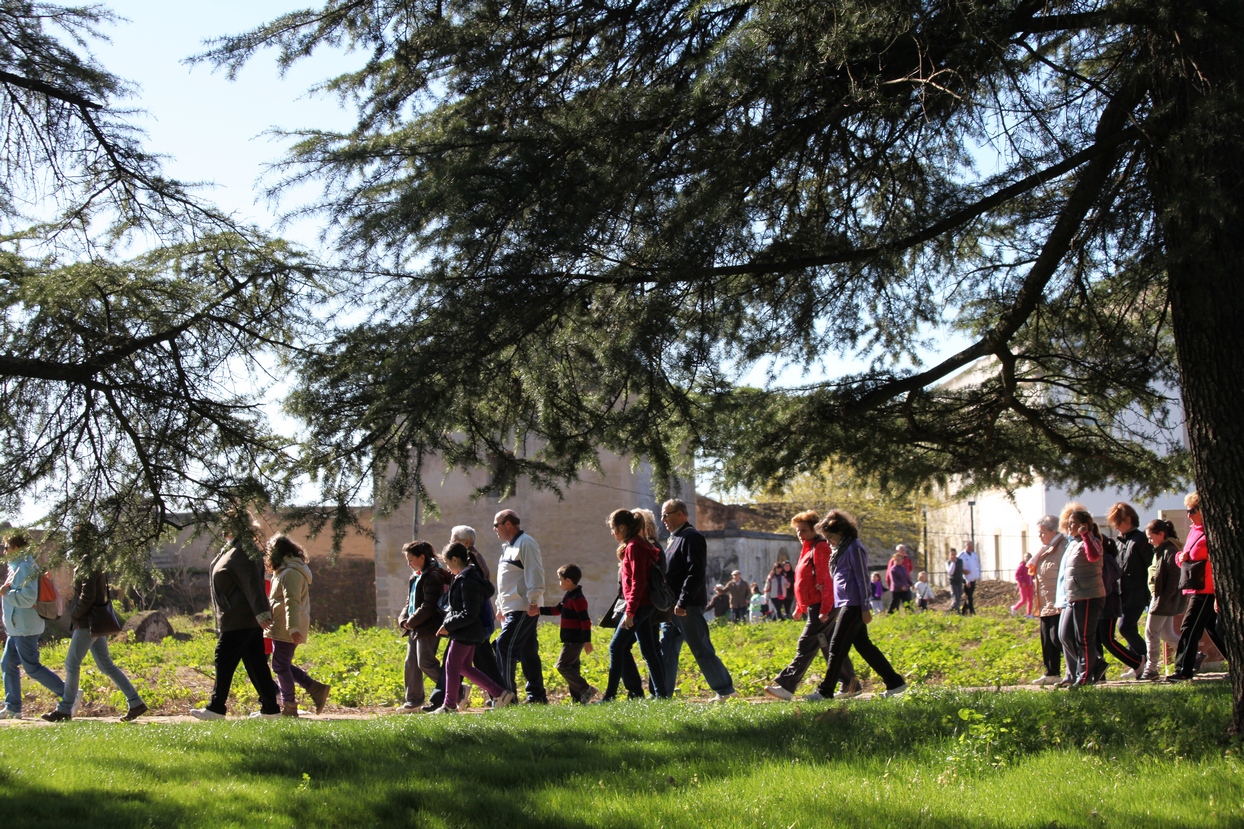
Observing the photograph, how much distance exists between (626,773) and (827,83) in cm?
399

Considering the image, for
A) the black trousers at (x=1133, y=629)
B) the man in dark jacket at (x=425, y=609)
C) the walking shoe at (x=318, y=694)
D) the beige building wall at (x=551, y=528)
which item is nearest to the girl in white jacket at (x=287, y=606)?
the walking shoe at (x=318, y=694)

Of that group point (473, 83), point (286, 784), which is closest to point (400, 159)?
point (473, 83)

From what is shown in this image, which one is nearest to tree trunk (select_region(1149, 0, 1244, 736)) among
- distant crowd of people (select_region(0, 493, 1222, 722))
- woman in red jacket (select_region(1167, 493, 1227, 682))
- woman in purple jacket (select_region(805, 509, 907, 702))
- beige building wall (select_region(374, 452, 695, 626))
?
distant crowd of people (select_region(0, 493, 1222, 722))

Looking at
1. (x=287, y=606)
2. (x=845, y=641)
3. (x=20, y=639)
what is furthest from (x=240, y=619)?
(x=845, y=641)

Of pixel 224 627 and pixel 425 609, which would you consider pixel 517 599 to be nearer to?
pixel 425 609

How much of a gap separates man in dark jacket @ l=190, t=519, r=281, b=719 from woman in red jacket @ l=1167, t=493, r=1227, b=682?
26.1ft

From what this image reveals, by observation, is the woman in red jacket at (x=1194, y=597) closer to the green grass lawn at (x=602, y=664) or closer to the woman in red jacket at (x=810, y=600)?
the green grass lawn at (x=602, y=664)

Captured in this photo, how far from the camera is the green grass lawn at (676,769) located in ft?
16.1

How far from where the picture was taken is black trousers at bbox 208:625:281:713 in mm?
8984

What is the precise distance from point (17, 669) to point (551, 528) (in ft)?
71.9

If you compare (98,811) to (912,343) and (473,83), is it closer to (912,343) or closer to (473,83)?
(473,83)

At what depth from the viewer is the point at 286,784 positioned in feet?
18.5

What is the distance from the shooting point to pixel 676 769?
5805mm

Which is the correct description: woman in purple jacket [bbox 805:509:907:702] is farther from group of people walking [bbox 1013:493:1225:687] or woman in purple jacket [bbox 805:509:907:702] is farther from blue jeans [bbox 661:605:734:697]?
group of people walking [bbox 1013:493:1225:687]
